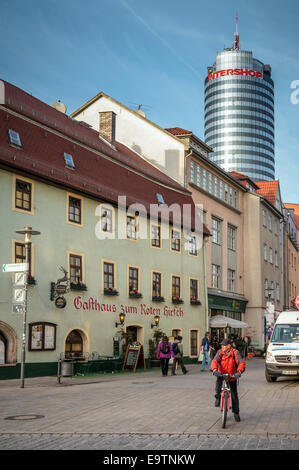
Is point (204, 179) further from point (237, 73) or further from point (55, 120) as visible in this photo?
point (237, 73)

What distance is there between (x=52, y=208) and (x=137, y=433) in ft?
54.2

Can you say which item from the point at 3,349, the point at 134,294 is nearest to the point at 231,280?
the point at 134,294

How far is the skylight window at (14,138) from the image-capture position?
24.5 metres

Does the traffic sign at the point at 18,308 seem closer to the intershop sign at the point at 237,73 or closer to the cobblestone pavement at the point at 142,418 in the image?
the cobblestone pavement at the point at 142,418

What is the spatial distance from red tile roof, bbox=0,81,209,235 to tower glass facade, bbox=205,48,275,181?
136 metres

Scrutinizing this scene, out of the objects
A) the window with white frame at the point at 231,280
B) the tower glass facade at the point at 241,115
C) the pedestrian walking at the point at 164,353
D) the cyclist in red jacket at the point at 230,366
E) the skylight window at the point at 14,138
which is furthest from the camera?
the tower glass facade at the point at 241,115

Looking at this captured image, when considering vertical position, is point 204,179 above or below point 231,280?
above

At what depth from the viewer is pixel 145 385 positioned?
824 inches

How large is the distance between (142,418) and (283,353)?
994cm

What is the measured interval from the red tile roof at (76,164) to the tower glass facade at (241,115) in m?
136

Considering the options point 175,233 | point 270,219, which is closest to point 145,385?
point 175,233

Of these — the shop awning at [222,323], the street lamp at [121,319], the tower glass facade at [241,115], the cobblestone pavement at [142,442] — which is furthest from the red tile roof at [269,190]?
the tower glass facade at [241,115]

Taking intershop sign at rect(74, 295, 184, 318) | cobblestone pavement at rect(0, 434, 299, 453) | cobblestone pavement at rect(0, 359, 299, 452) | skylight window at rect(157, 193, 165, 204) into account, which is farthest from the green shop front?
cobblestone pavement at rect(0, 434, 299, 453)

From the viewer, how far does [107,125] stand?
37.9m
